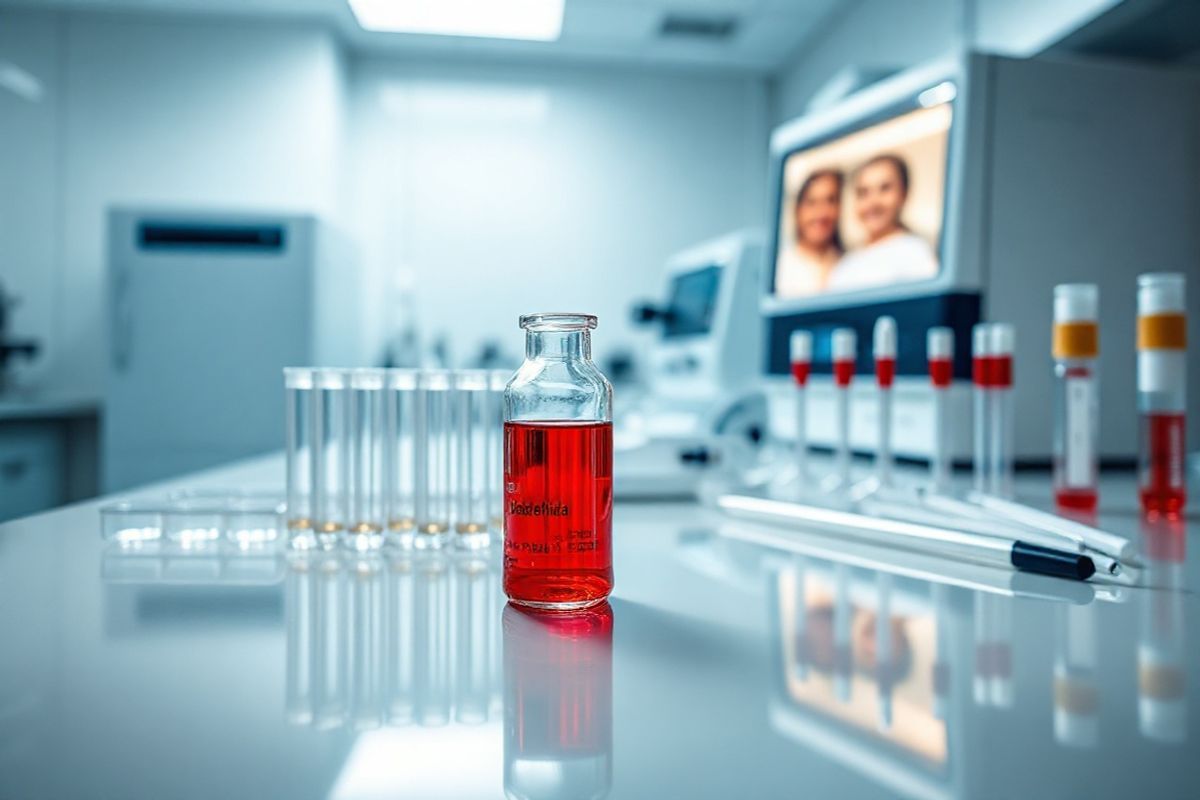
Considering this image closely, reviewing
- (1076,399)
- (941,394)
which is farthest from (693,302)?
(1076,399)

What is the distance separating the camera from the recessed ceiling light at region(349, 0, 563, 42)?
2.29m

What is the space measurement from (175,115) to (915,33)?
2404 millimetres

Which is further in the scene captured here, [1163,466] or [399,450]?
[1163,466]

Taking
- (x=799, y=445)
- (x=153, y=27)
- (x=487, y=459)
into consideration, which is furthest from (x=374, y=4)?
(x=487, y=459)

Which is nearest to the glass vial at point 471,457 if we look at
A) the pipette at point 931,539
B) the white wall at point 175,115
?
the pipette at point 931,539

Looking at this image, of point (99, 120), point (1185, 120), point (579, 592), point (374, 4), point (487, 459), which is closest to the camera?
point (579, 592)

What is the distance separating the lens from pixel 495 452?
0.73 metres

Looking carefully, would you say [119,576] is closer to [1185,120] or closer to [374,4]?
[1185,120]

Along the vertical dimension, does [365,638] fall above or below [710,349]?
below

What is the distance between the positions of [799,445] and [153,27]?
2.98 meters

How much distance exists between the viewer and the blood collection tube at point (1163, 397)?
2.93 feet

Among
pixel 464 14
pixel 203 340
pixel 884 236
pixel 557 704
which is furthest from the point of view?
pixel 203 340

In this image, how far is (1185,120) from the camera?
51.3 inches

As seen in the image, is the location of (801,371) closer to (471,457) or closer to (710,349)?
(471,457)
